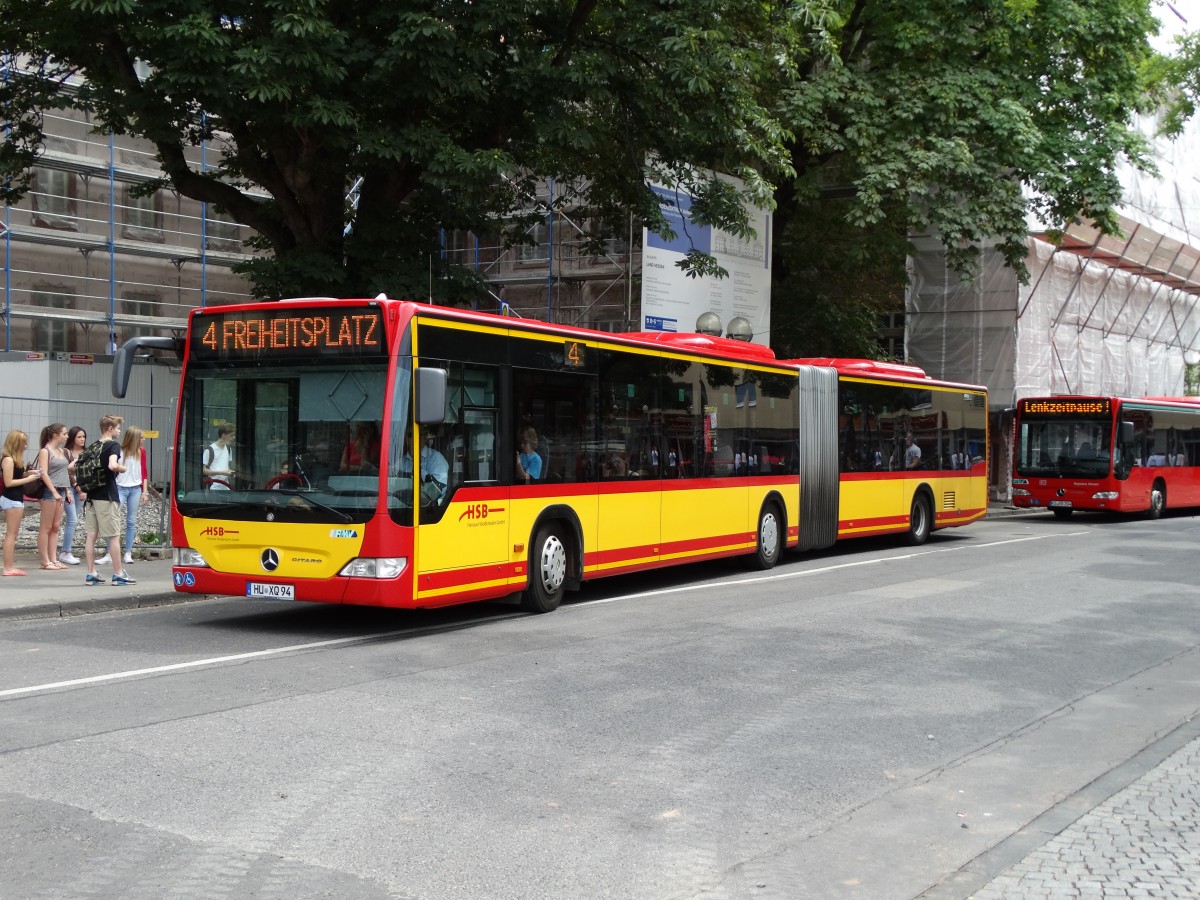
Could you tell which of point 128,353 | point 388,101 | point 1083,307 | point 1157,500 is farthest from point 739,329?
point 1083,307

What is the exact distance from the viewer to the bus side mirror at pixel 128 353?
1119 cm

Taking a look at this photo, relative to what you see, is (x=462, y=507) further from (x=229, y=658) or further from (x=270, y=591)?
(x=229, y=658)

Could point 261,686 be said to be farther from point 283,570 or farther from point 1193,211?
point 1193,211

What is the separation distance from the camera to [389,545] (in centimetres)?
1059

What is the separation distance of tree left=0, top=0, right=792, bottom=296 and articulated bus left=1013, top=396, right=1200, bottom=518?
13.3 m

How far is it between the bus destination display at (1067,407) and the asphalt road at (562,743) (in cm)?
1751

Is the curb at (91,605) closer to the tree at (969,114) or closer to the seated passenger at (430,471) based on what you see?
the seated passenger at (430,471)

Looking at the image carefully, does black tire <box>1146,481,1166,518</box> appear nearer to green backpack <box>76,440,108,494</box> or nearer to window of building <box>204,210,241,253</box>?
window of building <box>204,210,241,253</box>

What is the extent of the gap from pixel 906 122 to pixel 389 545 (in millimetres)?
17763

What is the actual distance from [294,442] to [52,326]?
79.3 feet

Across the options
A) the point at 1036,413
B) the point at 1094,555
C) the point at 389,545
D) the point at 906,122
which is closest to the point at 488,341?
the point at 389,545

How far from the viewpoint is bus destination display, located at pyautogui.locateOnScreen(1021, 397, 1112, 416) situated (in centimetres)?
2928

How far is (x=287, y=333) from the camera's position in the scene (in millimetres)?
11000

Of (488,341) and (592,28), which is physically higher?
(592,28)
